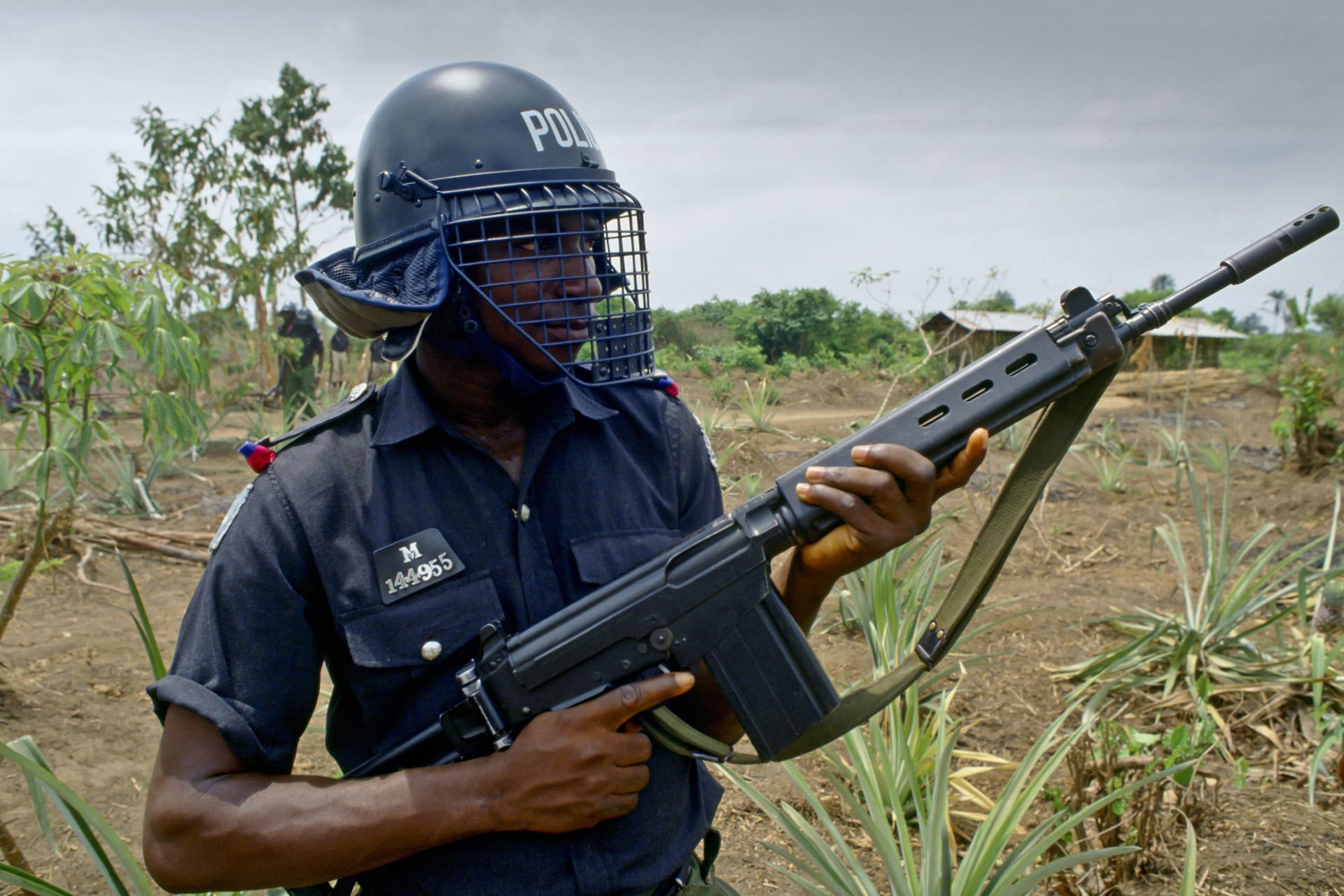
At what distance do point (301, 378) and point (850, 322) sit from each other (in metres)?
7.97

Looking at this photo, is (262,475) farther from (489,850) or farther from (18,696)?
(18,696)

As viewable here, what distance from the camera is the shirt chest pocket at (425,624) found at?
1372 millimetres

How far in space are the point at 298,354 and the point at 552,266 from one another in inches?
419

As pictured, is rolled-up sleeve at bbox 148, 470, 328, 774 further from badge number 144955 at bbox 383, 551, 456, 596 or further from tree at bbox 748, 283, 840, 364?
tree at bbox 748, 283, 840, 364

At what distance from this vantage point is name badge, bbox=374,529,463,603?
54.9 inches

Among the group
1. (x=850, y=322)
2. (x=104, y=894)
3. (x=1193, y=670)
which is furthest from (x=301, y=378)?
(x=1193, y=670)

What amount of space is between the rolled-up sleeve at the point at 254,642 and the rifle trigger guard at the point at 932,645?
1.10m

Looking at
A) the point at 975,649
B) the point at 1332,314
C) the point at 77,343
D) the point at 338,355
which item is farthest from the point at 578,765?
the point at 1332,314

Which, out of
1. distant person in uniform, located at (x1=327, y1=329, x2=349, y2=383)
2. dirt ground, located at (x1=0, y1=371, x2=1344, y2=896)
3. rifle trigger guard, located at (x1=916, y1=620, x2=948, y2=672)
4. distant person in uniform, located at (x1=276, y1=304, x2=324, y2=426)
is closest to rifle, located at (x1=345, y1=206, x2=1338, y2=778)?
rifle trigger guard, located at (x1=916, y1=620, x2=948, y2=672)

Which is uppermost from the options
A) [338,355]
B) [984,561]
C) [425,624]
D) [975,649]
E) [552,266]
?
[338,355]

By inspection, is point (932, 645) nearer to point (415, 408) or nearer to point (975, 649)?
point (415, 408)

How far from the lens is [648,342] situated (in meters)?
1.62

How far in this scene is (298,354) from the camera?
11.1 m

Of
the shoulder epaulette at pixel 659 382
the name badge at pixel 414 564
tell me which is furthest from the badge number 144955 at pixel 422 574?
the shoulder epaulette at pixel 659 382
